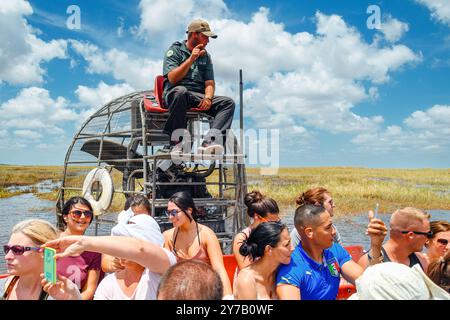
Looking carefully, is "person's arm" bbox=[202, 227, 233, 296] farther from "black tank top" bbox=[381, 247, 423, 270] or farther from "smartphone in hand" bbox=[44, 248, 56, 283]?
"smartphone in hand" bbox=[44, 248, 56, 283]

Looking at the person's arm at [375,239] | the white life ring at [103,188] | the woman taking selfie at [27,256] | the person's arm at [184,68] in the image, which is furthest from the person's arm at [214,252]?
Result: the white life ring at [103,188]

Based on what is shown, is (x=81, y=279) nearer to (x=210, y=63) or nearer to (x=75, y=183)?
(x=210, y=63)

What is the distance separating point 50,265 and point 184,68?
13.2 feet

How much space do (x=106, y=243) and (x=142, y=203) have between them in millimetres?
2710

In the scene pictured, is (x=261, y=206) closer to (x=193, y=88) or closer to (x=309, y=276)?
(x=309, y=276)

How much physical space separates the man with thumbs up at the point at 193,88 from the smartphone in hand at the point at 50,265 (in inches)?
141

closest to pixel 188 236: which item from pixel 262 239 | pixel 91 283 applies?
pixel 91 283

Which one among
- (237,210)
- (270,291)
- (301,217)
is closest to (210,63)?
(237,210)

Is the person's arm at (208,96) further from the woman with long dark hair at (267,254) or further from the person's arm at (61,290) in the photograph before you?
the person's arm at (61,290)

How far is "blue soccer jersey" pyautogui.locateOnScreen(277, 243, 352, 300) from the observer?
2992 millimetres

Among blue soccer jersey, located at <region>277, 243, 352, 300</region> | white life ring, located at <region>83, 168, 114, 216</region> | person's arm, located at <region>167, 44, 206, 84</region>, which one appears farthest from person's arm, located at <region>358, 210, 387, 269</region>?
white life ring, located at <region>83, 168, 114, 216</region>

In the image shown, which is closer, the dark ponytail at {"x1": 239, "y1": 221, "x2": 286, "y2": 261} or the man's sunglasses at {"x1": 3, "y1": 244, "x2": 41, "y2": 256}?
the man's sunglasses at {"x1": 3, "y1": 244, "x2": 41, "y2": 256}
